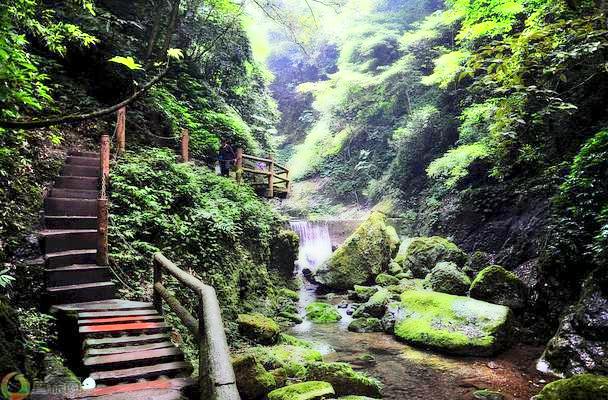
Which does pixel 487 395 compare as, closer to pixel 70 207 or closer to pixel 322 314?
pixel 322 314

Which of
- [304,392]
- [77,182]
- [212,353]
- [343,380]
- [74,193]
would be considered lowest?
[343,380]

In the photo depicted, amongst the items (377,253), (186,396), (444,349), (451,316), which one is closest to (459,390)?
(444,349)

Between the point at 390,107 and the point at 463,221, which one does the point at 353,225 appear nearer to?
the point at 463,221

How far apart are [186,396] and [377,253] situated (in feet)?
41.8

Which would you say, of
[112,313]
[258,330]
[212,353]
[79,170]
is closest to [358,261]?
[258,330]

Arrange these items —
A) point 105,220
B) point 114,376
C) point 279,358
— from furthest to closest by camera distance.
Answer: point 279,358
point 105,220
point 114,376

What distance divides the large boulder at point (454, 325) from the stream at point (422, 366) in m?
0.23

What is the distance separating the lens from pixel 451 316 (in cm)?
895

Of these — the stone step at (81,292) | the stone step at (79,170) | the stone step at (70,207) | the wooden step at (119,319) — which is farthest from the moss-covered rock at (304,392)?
the stone step at (79,170)

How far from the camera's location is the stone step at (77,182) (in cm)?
771

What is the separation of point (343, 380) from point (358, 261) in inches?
353

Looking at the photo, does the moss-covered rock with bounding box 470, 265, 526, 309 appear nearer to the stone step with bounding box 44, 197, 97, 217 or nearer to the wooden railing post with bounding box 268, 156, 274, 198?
the wooden railing post with bounding box 268, 156, 274, 198

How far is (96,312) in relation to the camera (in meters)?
4.99

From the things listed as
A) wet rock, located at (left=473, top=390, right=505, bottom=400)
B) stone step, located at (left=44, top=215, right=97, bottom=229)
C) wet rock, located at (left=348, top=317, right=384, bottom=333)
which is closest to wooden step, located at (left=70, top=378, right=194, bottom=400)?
stone step, located at (left=44, top=215, right=97, bottom=229)
